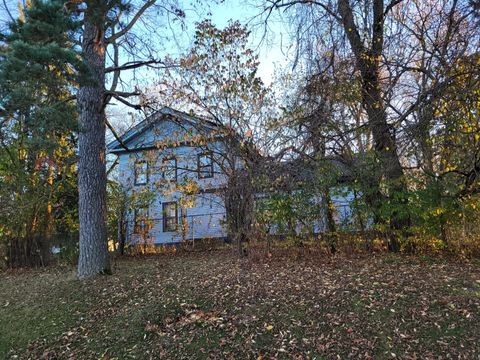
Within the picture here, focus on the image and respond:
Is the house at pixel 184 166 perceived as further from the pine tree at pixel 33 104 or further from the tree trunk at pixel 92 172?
the pine tree at pixel 33 104

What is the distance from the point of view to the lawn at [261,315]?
373cm

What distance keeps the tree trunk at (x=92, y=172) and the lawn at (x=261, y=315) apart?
63 cm

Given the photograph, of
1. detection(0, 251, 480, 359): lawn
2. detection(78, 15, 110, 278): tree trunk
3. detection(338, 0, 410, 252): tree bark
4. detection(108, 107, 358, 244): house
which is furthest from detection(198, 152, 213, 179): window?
detection(338, 0, 410, 252): tree bark

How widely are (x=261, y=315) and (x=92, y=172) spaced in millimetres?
4665

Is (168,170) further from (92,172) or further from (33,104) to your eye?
(33,104)

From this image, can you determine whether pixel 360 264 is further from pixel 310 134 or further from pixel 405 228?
pixel 310 134

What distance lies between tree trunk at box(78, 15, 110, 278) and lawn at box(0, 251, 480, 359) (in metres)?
0.63

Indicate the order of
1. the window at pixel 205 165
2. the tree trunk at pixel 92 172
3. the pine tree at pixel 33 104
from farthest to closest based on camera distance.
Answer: the window at pixel 205 165 < the tree trunk at pixel 92 172 < the pine tree at pixel 33 104

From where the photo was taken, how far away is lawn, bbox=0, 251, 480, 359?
373cm

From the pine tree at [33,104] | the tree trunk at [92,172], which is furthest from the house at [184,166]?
the pine tree at [33,104]

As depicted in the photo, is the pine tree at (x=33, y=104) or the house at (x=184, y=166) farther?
the house at (x=184, y=166)

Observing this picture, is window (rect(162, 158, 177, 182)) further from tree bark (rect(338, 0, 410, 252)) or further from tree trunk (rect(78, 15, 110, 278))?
tree bark (rect(338, 0, 410, 252))

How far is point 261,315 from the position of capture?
4434 millimetres

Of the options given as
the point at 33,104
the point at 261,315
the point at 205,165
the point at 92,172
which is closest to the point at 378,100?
the point at 205,165
